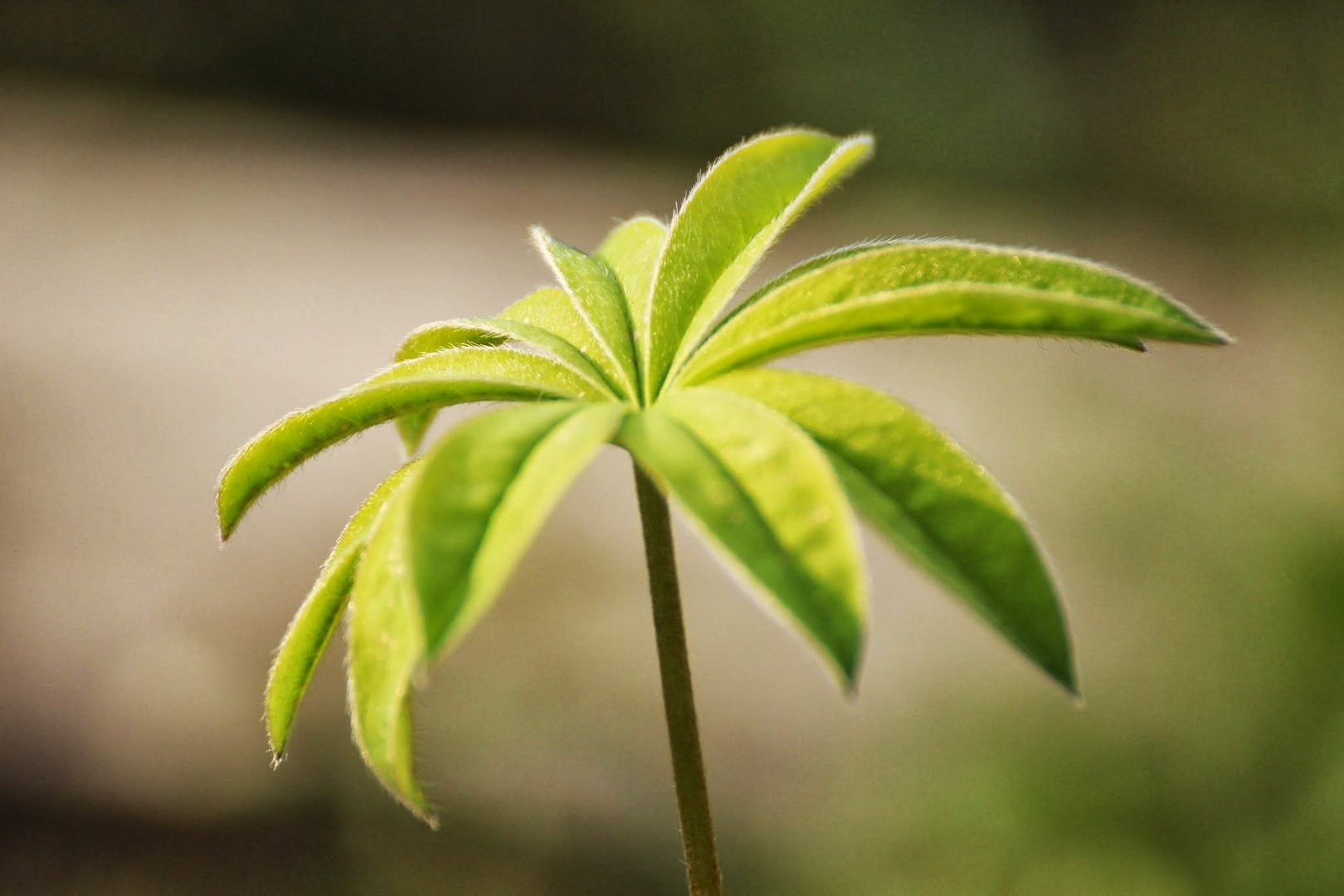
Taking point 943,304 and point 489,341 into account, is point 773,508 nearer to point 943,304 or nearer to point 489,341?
point 943,304

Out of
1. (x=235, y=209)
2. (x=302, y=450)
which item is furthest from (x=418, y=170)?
(x=302, y=450)

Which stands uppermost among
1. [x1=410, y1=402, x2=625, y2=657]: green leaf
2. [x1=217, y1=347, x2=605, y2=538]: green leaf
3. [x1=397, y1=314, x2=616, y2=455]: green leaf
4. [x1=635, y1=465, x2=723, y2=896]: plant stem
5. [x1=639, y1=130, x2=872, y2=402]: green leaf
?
[x1=639, y1=130, x2=872, y2=402]: green leaf

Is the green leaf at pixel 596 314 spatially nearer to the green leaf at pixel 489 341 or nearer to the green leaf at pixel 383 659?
the green leaf at pixel 489 341

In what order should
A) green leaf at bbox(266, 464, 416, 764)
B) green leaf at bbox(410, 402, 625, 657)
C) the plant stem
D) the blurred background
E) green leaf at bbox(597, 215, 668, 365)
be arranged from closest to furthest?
green leaf at bbox(410, 402, 625, 657), the plant stem, green leaf at bbox(266, 464, 416, 764), green leaf at bbox(597, 215, 668, 365), the blurred background

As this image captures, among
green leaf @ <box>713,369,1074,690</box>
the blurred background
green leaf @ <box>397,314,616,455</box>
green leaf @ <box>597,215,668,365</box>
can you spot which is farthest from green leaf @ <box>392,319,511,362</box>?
the blurred background

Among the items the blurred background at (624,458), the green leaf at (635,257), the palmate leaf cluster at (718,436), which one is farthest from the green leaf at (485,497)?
the blurred background at (624,458)

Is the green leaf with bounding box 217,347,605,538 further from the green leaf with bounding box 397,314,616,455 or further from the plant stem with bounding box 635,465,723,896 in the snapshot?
the plant stem with bounding box 635,465,723,896
